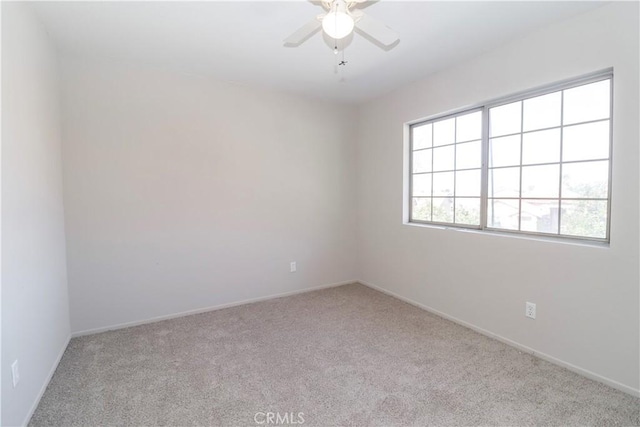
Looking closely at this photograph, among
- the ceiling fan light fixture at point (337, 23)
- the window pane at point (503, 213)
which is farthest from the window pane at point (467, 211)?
the ceiling fan light fixture at point (337, 23)

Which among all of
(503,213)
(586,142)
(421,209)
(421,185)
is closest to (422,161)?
(421,185)

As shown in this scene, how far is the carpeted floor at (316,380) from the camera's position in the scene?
67.8 inches

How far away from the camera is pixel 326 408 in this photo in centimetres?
179

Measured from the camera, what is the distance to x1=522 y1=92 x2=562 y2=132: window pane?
7.50ft

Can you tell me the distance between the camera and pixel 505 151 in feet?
8.62

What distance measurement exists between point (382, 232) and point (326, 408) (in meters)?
2.37

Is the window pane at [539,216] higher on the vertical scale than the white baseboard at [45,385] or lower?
higher

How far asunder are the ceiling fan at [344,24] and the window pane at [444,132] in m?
1.55

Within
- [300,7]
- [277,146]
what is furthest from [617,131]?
[277,146]

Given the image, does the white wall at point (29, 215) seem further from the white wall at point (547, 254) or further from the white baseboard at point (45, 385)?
Result: the white wall at point (547, 254)

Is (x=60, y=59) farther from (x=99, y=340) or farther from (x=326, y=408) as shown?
(x=326, y=408)

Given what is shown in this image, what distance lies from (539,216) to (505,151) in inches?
23.8

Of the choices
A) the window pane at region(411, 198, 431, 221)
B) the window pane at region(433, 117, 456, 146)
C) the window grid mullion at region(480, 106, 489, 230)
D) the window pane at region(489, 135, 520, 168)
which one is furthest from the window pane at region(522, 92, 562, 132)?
the window pane at region(411, 198, 431, 221)

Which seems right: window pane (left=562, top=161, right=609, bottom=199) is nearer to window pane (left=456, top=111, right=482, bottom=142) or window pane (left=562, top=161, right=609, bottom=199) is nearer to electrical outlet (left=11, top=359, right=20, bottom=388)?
window pane (left=456, top=111, right=482, bottom=142)
